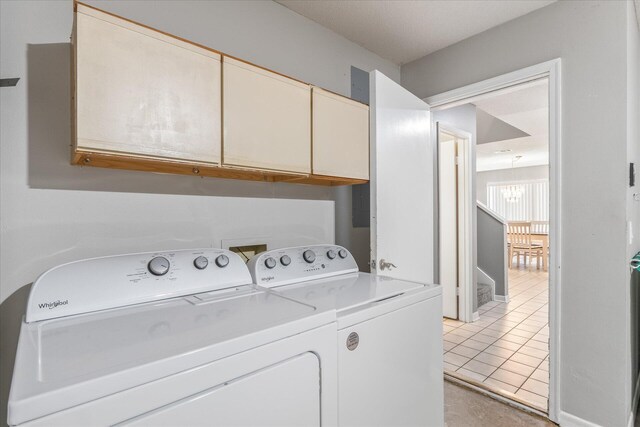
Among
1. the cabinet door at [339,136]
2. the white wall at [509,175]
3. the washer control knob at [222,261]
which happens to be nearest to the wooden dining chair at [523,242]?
the white wall at [509,175]

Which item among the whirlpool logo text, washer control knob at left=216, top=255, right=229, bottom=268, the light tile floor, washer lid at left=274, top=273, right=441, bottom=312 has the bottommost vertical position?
the light tile floor

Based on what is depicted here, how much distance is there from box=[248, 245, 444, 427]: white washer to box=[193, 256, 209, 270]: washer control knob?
21cm

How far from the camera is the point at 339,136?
5.40 ft

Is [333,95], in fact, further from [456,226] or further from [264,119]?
[456,226]

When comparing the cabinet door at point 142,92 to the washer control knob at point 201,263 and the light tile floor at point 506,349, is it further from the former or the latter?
the light tile floor at point 506,349

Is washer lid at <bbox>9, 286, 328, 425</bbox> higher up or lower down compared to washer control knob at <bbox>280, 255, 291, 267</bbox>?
lower down

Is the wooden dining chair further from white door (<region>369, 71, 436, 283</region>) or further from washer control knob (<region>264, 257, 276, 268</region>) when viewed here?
washer control knob (<region>264, 257, 276, 268</region>)

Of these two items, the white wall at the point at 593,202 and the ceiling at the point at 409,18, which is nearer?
the white wall at the point at 593,202

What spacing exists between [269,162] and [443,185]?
2686 millimetres

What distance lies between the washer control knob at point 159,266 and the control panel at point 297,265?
34 cm

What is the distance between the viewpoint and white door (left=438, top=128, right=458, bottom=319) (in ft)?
11.4

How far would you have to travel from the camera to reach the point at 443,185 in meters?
3.56

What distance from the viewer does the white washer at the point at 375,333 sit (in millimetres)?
1007

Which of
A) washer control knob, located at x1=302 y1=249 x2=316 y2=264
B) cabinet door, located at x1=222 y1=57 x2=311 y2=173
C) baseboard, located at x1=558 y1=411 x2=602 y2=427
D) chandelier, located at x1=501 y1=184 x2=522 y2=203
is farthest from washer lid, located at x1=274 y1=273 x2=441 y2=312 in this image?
chandelier, located at x1=501 y1=184 x2=522 y2=203
